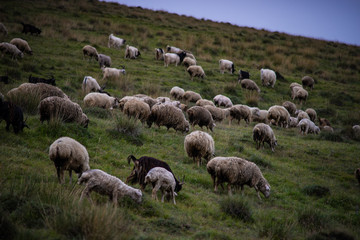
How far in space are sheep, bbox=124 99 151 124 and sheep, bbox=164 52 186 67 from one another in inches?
555

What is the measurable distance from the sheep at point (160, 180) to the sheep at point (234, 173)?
73.4 inches

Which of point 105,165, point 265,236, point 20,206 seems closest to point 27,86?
point 105,165

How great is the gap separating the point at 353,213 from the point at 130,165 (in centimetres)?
657

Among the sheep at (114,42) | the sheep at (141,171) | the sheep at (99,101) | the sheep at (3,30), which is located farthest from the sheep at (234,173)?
the sheep at (114,42)

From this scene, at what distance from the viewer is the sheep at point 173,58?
1056 inches

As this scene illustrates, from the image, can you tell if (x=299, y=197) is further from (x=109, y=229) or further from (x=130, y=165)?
(x=109, y=229)

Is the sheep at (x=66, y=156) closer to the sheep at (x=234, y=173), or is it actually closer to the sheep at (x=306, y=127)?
the sheep at (x=234, y=173)

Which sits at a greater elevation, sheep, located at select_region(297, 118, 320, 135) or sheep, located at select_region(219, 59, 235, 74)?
sheep, located at select_region(219, 59, 235, 74)

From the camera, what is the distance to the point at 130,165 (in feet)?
29.4

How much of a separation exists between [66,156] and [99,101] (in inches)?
343

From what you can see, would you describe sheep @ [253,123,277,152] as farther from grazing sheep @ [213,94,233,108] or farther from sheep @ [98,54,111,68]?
sheep @ [98,54,111,68]

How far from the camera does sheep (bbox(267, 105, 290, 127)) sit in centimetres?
1852

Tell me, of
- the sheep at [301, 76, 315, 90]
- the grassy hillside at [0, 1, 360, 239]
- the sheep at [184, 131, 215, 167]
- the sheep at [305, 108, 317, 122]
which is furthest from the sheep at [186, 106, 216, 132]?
the sheep at [301, 76, 315, 90]

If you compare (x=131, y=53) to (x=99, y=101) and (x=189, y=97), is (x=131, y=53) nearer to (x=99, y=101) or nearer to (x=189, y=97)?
(x=189, y=97)
